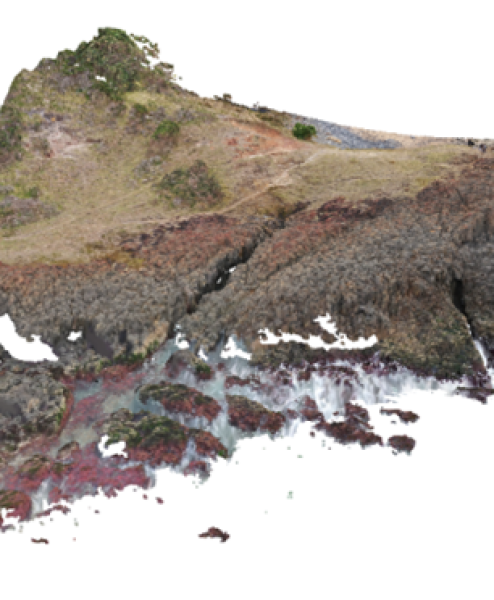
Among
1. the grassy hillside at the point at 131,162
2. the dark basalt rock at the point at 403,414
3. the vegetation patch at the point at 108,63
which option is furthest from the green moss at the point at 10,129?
the dark basalt rock at the point at 403,414

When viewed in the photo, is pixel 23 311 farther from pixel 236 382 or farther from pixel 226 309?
pixel 236 382

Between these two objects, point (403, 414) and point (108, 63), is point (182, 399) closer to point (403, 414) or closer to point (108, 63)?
point (403, 414)

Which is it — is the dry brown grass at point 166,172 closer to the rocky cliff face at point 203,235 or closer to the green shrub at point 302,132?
the rocky cliff face at point 203,235

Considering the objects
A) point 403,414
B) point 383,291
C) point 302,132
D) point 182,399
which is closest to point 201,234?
point 383,291

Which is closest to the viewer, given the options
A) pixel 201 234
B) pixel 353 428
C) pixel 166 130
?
pixel 353 428

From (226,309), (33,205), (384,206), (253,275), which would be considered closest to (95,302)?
(226,309)

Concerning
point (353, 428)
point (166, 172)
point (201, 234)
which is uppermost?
point (166, 172)

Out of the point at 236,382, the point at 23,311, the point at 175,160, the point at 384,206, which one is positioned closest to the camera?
the point at 236,382

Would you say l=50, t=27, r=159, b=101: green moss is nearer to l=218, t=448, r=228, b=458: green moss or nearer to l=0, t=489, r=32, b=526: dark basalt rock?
l=218, t=448, r=228, b=458: green moss

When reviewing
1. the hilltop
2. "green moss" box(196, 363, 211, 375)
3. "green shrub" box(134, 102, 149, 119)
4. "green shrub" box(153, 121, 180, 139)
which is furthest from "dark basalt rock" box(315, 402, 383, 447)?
"green shrub" box(134, 102, 149, 119)
